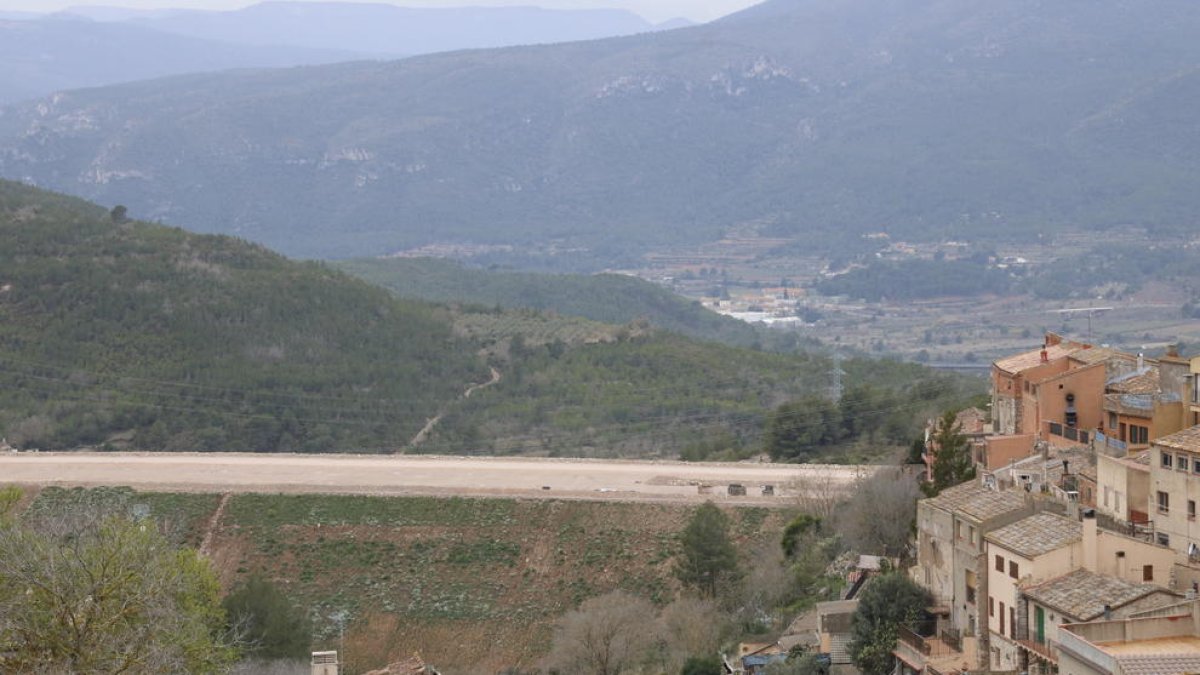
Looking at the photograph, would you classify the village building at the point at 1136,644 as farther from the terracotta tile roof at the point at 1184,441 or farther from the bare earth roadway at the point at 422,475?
the bare earth roadway at the point at 422,475

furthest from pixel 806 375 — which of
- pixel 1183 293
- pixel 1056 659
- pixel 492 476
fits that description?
pixel 1183 293

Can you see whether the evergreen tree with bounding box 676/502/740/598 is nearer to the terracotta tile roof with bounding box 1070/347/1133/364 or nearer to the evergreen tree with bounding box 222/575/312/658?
the evergreen tree with bounding box 222/575/312/658

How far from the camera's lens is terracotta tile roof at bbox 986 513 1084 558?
28.7 metres

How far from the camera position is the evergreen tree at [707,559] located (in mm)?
42812

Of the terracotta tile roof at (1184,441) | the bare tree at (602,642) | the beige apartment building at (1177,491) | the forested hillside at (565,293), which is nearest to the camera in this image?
the beige apartment building at (1177,491)

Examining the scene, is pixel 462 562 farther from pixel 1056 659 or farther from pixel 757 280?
pixel 757 280

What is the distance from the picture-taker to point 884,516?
38688 millimetres

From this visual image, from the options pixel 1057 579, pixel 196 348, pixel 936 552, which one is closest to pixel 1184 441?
pixel 1057 579

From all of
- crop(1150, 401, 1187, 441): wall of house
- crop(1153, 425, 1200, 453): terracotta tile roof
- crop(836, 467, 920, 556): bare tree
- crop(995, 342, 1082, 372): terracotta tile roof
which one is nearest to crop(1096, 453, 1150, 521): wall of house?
crop(1153, 425, 1200, 453): terracotta tile roof

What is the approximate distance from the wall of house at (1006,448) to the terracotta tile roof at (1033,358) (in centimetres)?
283

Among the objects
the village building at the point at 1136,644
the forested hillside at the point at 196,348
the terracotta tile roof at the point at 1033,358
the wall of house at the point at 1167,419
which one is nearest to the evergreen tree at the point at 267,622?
the terracotta tile roof at the point at 1033,358

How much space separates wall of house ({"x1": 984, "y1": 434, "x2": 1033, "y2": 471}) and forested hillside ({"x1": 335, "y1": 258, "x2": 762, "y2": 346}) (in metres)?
79.8

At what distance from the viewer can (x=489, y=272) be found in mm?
142375

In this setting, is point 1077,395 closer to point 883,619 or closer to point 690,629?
point 883,619
